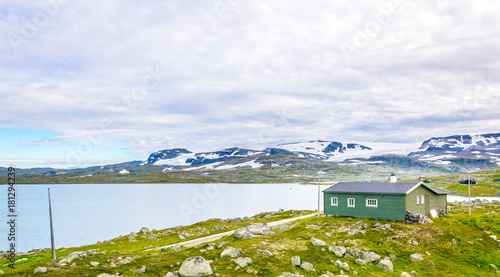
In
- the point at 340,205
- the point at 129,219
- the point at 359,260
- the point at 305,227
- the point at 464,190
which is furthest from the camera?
the point at 464,190

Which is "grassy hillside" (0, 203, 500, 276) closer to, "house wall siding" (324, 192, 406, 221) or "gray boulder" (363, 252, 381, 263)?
"gray boulder" (363, 252, 381, 263)

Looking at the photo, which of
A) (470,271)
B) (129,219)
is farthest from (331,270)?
(129,219)

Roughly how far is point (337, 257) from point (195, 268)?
544 inches

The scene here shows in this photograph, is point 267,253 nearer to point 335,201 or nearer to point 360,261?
point 360,261

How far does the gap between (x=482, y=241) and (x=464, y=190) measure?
12081 cm

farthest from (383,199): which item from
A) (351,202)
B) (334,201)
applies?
(334,201)

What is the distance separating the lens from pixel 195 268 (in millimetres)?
25812

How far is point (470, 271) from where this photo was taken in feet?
105

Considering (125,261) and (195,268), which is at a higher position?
(195,268)

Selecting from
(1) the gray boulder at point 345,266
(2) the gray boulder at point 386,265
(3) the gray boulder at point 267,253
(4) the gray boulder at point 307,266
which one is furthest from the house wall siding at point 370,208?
(3) the gray boulder at point 267,253

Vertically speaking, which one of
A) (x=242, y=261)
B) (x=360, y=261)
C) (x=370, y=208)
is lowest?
(x=360, y=261)

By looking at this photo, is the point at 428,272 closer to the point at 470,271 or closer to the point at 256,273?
the point at 470,271

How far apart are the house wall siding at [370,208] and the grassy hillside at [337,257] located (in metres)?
1.91

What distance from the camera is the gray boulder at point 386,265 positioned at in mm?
30266
